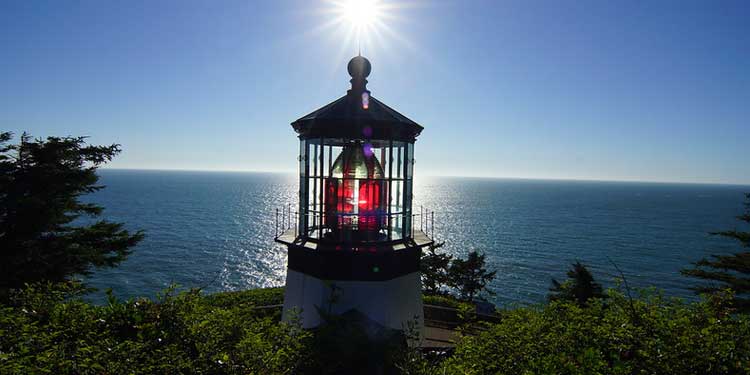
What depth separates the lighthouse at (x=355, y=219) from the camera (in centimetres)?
754

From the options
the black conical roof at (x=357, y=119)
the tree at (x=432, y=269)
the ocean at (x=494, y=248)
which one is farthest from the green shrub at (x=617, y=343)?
the tree at (x=432, y=269)

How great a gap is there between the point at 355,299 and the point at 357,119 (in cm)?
356

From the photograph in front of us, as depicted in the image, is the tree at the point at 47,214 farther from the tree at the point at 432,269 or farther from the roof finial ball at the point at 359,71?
the tree at the point at 432,269

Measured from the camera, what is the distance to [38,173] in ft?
45.3

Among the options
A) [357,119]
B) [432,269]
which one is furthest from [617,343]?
[432,269]

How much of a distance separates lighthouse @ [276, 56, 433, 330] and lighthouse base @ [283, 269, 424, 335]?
2 centimetres

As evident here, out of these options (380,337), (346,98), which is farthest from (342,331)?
(346,98)

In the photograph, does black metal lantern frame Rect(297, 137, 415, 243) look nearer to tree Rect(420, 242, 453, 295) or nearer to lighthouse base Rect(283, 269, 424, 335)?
lighthouse base Rect(283, 269, 424, 335)

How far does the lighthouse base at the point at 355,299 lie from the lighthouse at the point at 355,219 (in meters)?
0.02

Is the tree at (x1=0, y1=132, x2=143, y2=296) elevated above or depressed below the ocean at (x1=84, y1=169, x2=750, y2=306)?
above

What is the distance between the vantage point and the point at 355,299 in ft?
24.8

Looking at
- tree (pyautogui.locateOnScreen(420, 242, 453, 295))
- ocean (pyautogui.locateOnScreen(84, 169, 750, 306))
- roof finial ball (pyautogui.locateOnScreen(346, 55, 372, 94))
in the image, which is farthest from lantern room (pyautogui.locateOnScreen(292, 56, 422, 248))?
tree (pyautogui.locateOnScreen(420, 242, 453, 295))

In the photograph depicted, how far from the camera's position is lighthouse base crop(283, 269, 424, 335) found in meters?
7.54

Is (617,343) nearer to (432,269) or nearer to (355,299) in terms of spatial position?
(355,299)
